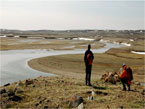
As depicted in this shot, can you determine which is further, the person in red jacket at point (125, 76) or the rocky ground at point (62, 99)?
the person in red jacket at point (125, 76)

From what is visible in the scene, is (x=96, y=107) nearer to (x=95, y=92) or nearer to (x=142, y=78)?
(x=95, y=92)

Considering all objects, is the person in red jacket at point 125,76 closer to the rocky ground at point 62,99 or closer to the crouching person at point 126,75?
the crouching person at point 126,75

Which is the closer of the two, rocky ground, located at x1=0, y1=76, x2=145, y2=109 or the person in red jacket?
rocky ground, located at x1=0, y1=76, x2=145, y2=109

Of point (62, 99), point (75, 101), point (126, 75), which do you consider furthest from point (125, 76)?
point (62, 99)

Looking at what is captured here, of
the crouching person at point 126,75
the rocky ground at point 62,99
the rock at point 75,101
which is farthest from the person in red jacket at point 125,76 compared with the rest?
the rock at point 75,101

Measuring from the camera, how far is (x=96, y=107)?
843 cm

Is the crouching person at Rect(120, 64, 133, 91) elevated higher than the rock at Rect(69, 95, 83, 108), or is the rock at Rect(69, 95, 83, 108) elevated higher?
the crouching person at Rect(120, 64, 133, 91)

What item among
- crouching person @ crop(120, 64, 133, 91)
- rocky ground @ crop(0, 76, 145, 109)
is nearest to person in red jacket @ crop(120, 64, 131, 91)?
crouching person @ crop(120, 64, 133, 91)

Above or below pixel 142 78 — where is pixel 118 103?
above

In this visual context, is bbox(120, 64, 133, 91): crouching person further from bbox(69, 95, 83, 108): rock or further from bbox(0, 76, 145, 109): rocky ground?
bbox(69, 95, 83, 108): rock

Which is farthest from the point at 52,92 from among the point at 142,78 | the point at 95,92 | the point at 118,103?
the point at 142,78

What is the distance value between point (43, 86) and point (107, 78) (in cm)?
505

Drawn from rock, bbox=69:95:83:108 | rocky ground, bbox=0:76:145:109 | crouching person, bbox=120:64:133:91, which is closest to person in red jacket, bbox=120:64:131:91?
crouching person, bbox=120:64:133:91

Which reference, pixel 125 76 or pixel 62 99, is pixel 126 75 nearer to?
pixel 125 76
